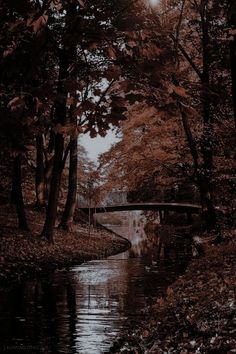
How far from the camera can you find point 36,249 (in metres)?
17.2

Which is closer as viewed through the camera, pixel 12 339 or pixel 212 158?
pixel 12 339

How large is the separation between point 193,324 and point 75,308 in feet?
12.5

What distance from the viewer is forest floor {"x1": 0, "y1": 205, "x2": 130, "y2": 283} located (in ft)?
47.8

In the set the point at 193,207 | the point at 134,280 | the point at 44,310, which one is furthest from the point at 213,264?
the point at 193,207

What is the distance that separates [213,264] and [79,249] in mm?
9784

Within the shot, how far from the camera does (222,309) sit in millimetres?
6387

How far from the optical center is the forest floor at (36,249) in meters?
14.6

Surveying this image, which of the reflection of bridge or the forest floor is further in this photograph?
the reflection of bridge

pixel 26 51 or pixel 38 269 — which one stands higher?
pixel 26 51

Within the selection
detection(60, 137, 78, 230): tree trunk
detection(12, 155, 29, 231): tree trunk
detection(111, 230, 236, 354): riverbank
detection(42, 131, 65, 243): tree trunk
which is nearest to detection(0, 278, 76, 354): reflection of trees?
detection(111, 230, 236, 354): riverbank

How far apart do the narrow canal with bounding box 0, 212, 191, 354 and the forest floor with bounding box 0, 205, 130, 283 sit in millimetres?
869

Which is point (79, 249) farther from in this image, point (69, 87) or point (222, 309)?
point (69, 87)

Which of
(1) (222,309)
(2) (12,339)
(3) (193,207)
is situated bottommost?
(2) (12,339)

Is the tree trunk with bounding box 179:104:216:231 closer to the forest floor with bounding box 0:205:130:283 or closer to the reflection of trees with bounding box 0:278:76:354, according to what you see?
the forest floor with bounding box 0:205:130:283
